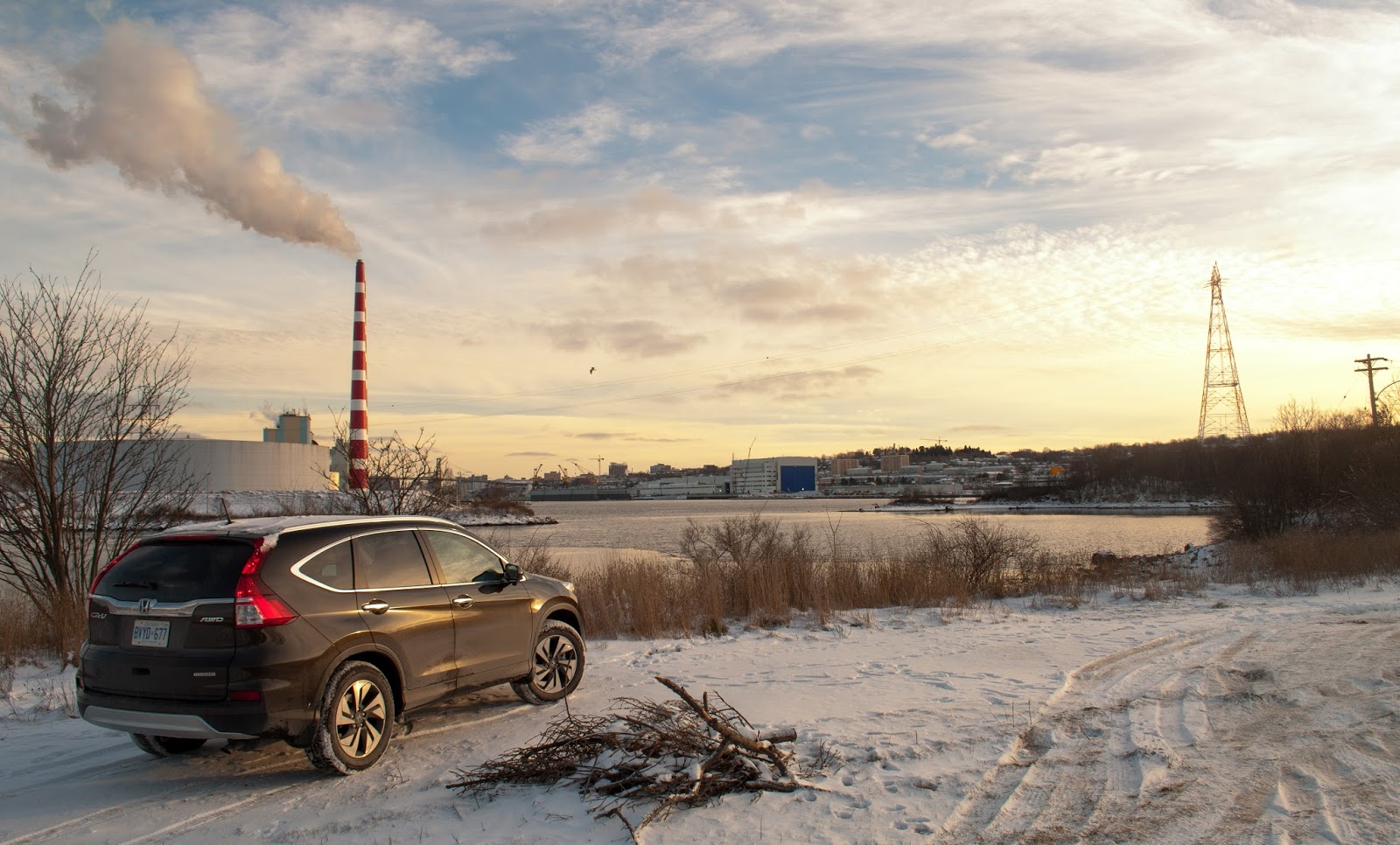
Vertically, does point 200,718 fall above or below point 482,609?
below

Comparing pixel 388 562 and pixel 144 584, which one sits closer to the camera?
pixel 144 584

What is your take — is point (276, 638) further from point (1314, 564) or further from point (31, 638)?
point (1314, 564)

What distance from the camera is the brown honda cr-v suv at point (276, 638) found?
5703mm

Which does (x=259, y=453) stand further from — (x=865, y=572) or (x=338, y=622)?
(x=338, y=622)

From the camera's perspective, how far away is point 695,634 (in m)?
13.3

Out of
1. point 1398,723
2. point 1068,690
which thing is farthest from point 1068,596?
point 1398,723

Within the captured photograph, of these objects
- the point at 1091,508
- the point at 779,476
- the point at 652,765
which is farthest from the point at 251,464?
the point at 779,476

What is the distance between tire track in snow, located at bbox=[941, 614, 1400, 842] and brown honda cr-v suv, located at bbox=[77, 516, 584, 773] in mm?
4095

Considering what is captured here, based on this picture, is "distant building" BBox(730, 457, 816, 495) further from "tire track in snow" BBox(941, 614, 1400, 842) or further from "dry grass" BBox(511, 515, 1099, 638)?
"tire track in snow" BBox(941, 614, 1400, 842)

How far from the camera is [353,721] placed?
6289mm

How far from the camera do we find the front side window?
759cm

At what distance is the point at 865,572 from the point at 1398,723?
11089 mm

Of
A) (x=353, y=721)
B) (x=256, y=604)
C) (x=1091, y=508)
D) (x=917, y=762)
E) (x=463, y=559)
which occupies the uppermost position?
(x=463, y=559)

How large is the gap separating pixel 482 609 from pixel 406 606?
89cm
